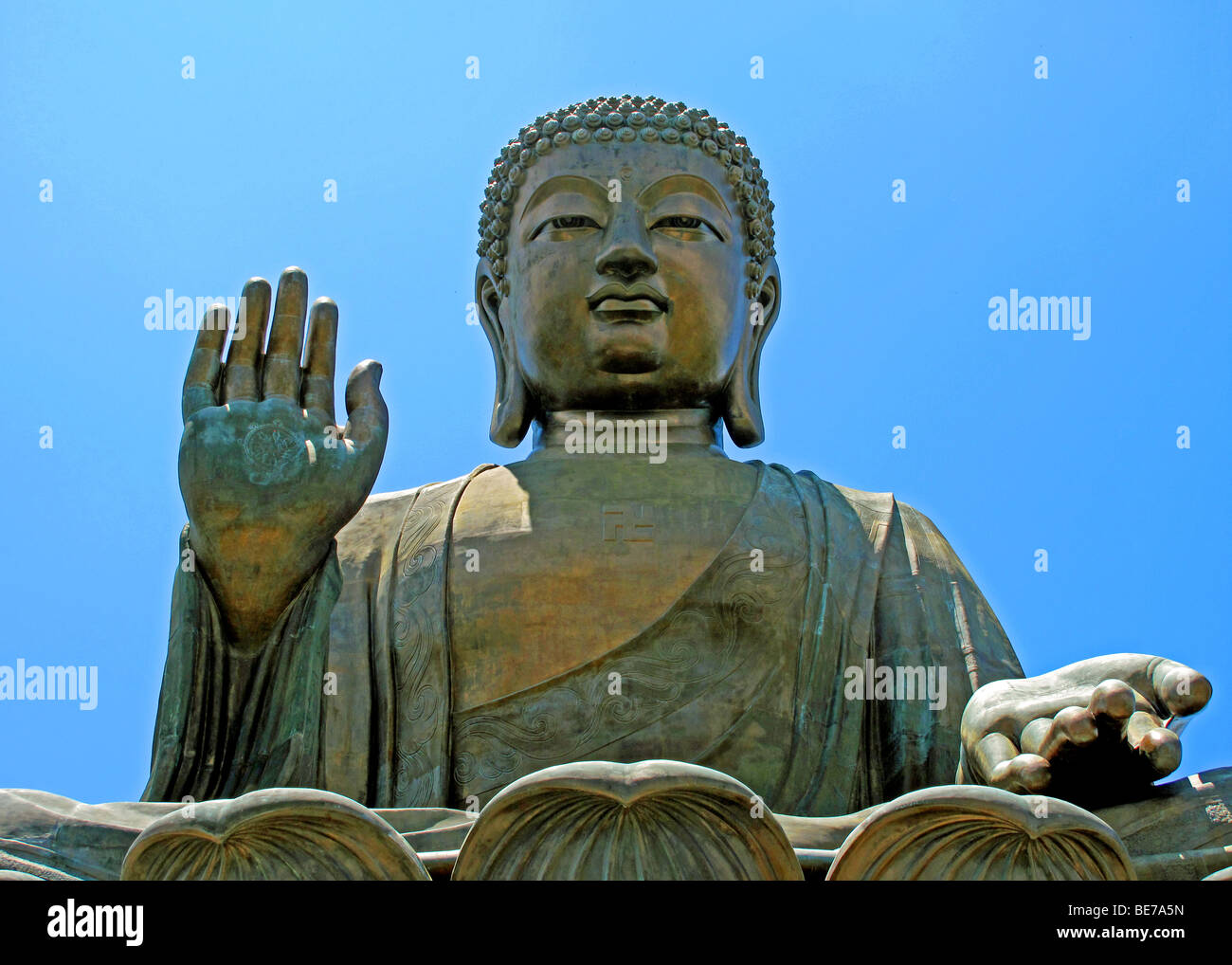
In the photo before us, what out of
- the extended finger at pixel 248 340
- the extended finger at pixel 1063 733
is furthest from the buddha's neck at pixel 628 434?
the extended finger at pixel 1063 733

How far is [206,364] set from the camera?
9789mm

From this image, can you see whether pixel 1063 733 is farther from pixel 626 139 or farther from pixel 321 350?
pixel 626 139

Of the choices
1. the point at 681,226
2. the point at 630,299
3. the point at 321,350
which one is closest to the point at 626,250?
the point at 630,299

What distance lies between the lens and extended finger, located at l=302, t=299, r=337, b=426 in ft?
32.3

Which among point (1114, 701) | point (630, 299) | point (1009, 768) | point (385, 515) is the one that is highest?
point (630, 299)

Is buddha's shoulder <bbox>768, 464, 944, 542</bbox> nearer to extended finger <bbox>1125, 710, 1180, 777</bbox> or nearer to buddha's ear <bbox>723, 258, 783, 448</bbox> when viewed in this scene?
buddha's ear <bbox>723, 258, 783, 448</bbox>

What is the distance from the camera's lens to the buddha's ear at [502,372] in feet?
37.0

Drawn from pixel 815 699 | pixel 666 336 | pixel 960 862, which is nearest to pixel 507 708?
pixel 815 699

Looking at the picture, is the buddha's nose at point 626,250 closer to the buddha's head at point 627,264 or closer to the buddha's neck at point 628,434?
the buddha's head at point 627,264

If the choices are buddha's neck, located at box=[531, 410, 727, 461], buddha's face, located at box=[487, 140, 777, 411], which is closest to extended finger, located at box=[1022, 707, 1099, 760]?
buddha's neck, located at box=[531, 410, 727, 461]

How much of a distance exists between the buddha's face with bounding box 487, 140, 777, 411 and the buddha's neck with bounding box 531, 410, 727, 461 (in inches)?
1.8

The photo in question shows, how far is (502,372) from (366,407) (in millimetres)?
1757

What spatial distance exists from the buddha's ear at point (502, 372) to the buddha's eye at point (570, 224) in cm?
60
